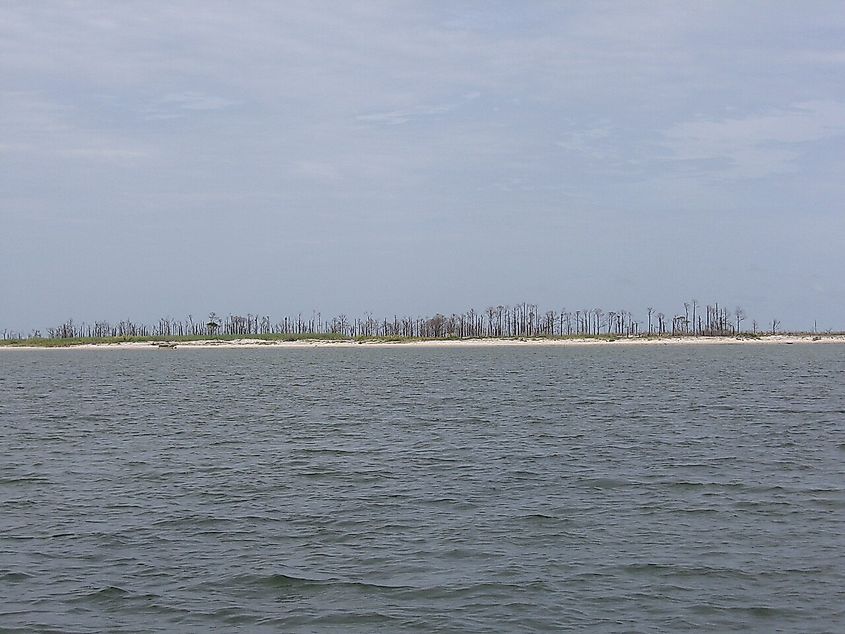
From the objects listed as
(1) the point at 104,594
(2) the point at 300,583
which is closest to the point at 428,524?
(2) the point at 300,583

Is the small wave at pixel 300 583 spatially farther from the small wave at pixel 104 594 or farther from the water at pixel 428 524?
the small wave at pixel 104 594

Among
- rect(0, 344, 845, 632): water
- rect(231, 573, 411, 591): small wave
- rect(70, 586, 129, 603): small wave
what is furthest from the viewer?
rect(231, 573, 411, 591): small wave

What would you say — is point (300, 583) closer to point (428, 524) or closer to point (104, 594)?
point (104, 594)

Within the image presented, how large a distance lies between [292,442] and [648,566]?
17.6 metres

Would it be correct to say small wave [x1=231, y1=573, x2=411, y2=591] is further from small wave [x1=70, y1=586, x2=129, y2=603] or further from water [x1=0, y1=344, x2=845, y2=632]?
small wave [x1=70, y1=586, x2=129, y2=603]

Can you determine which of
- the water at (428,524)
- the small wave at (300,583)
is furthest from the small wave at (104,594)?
the small wave at (300,583)

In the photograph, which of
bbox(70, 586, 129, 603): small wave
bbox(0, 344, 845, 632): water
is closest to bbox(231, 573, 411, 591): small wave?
bbox(0, 344, 845, 632): water

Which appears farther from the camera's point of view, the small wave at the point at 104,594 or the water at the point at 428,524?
the small wave at the point at 104,594

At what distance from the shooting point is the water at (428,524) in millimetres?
12461

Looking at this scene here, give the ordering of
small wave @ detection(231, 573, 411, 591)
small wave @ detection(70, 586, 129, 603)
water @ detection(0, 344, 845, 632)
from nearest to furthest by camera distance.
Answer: water @ detection(0, 344, 845, 632), small wave @ detection(70, 586, 129, 603), small wave @ detection(231, 573, 411, 591)

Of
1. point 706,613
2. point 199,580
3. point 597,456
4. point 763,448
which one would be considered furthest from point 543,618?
point 763,448

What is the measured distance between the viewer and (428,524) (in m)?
17.3

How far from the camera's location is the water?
12461 millimetres

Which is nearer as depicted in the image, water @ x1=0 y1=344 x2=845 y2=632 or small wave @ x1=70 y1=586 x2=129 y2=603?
water @ x1=0 y1=344 x2=845 y2=632
